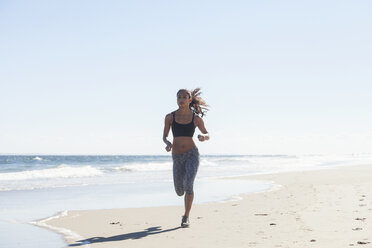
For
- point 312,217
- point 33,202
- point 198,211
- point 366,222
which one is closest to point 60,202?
point 33,202

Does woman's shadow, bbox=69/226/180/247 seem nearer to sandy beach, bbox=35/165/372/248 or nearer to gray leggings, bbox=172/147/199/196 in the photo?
sandy beach, bbox=35/165/372/248

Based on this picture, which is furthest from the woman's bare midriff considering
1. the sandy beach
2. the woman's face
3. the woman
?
the sandy beach

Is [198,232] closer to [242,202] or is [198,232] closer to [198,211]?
[198,211]

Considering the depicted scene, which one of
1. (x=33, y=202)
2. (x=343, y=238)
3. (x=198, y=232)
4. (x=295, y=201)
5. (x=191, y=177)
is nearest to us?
(x=343, y=238)

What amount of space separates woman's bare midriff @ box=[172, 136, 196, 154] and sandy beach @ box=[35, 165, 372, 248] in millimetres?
1070

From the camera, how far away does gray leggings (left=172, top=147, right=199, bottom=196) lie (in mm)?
5898

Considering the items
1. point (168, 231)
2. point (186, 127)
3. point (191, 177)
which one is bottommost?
point (168, 231)

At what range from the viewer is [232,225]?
5.81 metres

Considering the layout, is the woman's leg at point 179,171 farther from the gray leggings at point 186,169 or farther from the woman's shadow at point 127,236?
the woman's shadow at point 127,236

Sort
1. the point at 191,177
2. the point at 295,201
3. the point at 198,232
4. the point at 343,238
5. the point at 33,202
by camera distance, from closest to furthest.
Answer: the point at 343,238 → the point at 198,232 → the point at 191,177 → the point at 295,201 → the point at 33,202

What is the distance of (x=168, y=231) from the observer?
5602mm

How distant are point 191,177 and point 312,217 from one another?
1.84m

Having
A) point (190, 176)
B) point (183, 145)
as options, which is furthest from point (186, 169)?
point (183, 145)

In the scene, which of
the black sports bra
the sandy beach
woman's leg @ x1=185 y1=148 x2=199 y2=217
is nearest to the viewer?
the sandy beach
